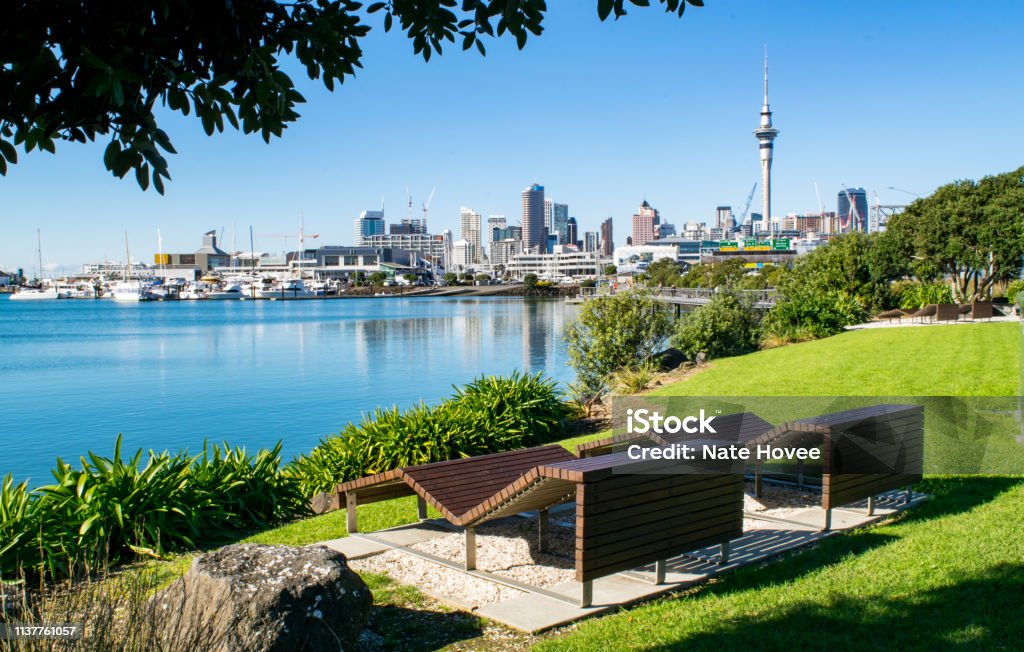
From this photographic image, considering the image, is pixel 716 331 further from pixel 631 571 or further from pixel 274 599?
pixel 274 599

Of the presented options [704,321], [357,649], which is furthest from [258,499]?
[704,321]

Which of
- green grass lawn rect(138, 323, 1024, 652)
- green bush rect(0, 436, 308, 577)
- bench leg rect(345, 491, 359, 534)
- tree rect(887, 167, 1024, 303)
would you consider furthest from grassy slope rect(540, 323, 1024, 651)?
tree rect(887, 167, 1024, 303)

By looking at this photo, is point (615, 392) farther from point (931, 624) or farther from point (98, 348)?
point (98, 348)

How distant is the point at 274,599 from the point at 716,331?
63.7ft

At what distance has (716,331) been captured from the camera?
22156 millimetres

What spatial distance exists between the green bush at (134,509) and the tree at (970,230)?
39110 mm

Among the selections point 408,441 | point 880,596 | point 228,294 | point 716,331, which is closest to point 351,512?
point 408,441

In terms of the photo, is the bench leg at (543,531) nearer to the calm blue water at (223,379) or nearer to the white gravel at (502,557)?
the white gravel at (502,557)

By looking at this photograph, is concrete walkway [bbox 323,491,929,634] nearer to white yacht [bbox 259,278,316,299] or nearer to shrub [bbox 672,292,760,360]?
shrub [bbox 672,292,760,360]

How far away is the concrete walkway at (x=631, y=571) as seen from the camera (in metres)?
4.91

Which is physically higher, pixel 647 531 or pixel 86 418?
pixel 647 531


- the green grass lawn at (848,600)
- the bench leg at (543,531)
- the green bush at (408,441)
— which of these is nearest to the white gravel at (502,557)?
the bench leg at (543,531)

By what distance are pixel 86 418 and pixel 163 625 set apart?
21.5m

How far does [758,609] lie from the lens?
4.71 m
